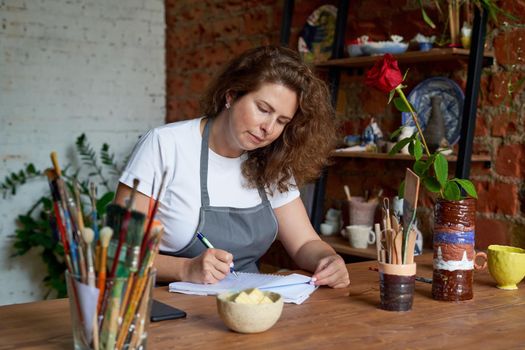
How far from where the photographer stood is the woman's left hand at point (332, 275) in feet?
6.46

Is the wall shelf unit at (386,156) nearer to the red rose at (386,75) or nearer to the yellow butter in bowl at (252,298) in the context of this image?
the red rose at (386,75)

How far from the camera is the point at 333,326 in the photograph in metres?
1.59

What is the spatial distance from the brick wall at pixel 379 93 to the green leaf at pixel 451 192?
1222 millimetres

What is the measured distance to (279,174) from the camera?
2.52 m

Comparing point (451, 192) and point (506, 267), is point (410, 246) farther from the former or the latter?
point (506, 267)

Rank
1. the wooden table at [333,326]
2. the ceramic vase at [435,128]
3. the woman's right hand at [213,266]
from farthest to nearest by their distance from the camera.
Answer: the ceramic vase at [435,128] → the woman's right hand at [213,266] → the wooden table at [333,326]

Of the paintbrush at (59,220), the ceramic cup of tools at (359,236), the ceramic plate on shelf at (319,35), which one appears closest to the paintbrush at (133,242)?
the paintbrush at (59,220)

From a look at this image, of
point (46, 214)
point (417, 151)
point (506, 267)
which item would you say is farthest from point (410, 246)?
point (46, 214)

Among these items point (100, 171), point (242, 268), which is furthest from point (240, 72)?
point (100, 171)

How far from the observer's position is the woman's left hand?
1968 millimetres

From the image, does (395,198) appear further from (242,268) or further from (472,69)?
(242,268)

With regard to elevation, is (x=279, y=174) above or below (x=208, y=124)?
below

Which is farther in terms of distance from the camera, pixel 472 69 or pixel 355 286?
pixel 472 69

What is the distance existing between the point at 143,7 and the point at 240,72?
2477mm
